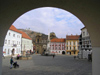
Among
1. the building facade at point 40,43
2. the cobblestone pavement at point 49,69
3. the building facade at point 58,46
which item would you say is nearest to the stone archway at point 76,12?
the cobblestone pavement at point 49,69

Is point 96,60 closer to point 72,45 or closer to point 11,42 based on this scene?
point 11,42

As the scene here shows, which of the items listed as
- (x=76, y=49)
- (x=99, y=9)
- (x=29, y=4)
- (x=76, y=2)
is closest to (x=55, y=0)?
(x=76, y=2)

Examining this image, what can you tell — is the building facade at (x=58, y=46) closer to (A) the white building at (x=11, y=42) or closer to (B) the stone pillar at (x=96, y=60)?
(A) the white building at (x=11, y=42)

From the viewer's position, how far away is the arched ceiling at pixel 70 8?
4172 mm

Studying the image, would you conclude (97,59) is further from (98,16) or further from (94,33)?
(98,16)

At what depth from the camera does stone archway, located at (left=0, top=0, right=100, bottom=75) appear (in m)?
4.22

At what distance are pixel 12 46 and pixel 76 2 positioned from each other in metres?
39.2

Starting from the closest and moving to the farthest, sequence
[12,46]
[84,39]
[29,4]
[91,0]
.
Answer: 1. [91,0]
2. [29,4]
3. [84,39]
4. [12,46]

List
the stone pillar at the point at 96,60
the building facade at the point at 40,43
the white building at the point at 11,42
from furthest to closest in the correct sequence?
the building facade at the point at 40,43 < the white building at the point at 11,42 < the stone pillar at the point at 96,60

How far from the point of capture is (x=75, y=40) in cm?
6141

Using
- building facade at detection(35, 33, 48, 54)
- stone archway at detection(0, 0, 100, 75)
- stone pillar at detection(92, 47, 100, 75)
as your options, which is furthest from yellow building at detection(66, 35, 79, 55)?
stone archway at detection(0, 0, 100, 75)

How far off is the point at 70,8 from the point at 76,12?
1.23 feet

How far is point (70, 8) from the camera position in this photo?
16.0 feet

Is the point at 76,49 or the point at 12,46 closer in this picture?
the point at 12,46
